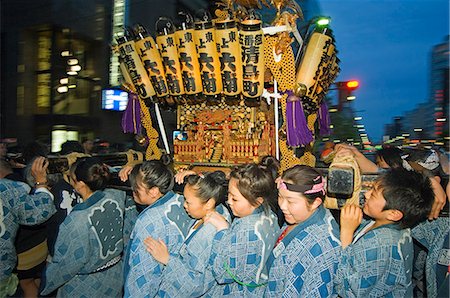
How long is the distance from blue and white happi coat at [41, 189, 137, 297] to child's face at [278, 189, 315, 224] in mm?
1543

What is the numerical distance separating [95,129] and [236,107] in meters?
12.8

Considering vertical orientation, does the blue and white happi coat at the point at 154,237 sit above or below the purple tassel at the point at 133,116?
below

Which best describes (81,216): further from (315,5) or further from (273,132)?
(315,5)

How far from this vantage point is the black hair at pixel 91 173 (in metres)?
2.84

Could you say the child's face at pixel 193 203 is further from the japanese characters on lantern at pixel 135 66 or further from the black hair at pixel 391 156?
the japanese characters on lantern at pixel 135 66

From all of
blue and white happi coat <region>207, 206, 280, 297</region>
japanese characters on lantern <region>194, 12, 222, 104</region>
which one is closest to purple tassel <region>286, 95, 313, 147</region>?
japanese characters on lantern <region>194, 12, 222, 104</region>

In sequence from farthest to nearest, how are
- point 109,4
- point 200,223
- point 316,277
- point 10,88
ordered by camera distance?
point 109,4 → point 10,88 → point 200,223 → point 316,277

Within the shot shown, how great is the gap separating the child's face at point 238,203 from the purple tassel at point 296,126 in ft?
5.08

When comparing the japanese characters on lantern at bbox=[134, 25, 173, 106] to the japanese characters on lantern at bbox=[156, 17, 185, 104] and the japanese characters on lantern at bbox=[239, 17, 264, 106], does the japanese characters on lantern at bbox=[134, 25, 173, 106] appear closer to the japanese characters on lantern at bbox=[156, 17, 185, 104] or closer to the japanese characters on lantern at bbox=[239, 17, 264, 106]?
the japanese characters on lantern at bbox=[156, 17, 185, 104]

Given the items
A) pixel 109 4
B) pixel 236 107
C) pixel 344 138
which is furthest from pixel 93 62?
pixel 344 138

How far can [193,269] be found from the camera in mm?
2184

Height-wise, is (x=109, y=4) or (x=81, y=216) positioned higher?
(x=109, y=4)

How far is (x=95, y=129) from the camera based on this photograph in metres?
15.9

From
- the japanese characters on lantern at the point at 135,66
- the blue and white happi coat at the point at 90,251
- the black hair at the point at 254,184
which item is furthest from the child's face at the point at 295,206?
the japanese characters on lantern at the point at 135,66
